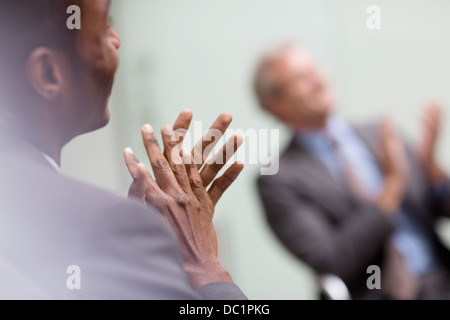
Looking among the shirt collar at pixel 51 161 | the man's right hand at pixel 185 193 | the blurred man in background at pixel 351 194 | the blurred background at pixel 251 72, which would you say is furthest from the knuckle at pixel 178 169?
the blurred background at pixel 251 72

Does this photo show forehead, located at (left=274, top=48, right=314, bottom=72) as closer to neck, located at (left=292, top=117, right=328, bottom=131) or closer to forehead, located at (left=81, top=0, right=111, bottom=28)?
neck, located at (left=292, top=117, right=328, bottom=131)

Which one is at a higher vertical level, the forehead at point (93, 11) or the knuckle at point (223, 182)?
the forehead at point (93, 11)

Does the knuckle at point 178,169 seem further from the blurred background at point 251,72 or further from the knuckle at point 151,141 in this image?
the blurred background at point 251,72

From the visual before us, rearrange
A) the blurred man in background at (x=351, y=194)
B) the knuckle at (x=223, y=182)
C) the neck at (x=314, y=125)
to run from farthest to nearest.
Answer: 1. the neck at (x=314, y=125)
2. the blurred man in background at (x=351, y=194)
3. the knuckle at (x=223, y=182)

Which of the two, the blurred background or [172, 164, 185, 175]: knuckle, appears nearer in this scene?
[172, 164, 185, 175]: knuckle

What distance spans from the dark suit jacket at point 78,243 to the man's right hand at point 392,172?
0.77 m

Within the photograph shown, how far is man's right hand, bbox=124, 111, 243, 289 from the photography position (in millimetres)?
538

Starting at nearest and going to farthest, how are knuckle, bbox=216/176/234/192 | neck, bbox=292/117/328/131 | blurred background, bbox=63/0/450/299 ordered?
knuckle, bbox=216/176/234/192 → neck, bbox=292/117/328/131 → blurred background, bbox=63/0/450/299

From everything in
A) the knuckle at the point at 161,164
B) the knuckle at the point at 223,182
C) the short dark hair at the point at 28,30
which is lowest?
the knuckle at the point at 223,182

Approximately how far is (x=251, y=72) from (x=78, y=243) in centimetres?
144

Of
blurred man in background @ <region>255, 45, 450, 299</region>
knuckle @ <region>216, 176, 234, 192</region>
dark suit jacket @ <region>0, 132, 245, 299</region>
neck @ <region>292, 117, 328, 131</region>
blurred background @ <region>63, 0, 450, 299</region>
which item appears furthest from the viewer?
blurred background @ <region>63, 0, 450, 299</region>

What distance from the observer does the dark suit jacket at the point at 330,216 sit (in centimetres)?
112

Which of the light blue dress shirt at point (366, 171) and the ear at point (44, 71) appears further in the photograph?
the light blue dress shirt at point (366, 171)

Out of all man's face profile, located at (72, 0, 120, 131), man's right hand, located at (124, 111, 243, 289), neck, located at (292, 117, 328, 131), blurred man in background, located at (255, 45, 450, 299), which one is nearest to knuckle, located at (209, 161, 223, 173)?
man's right hand, located at (124, 111, 243, 289)
